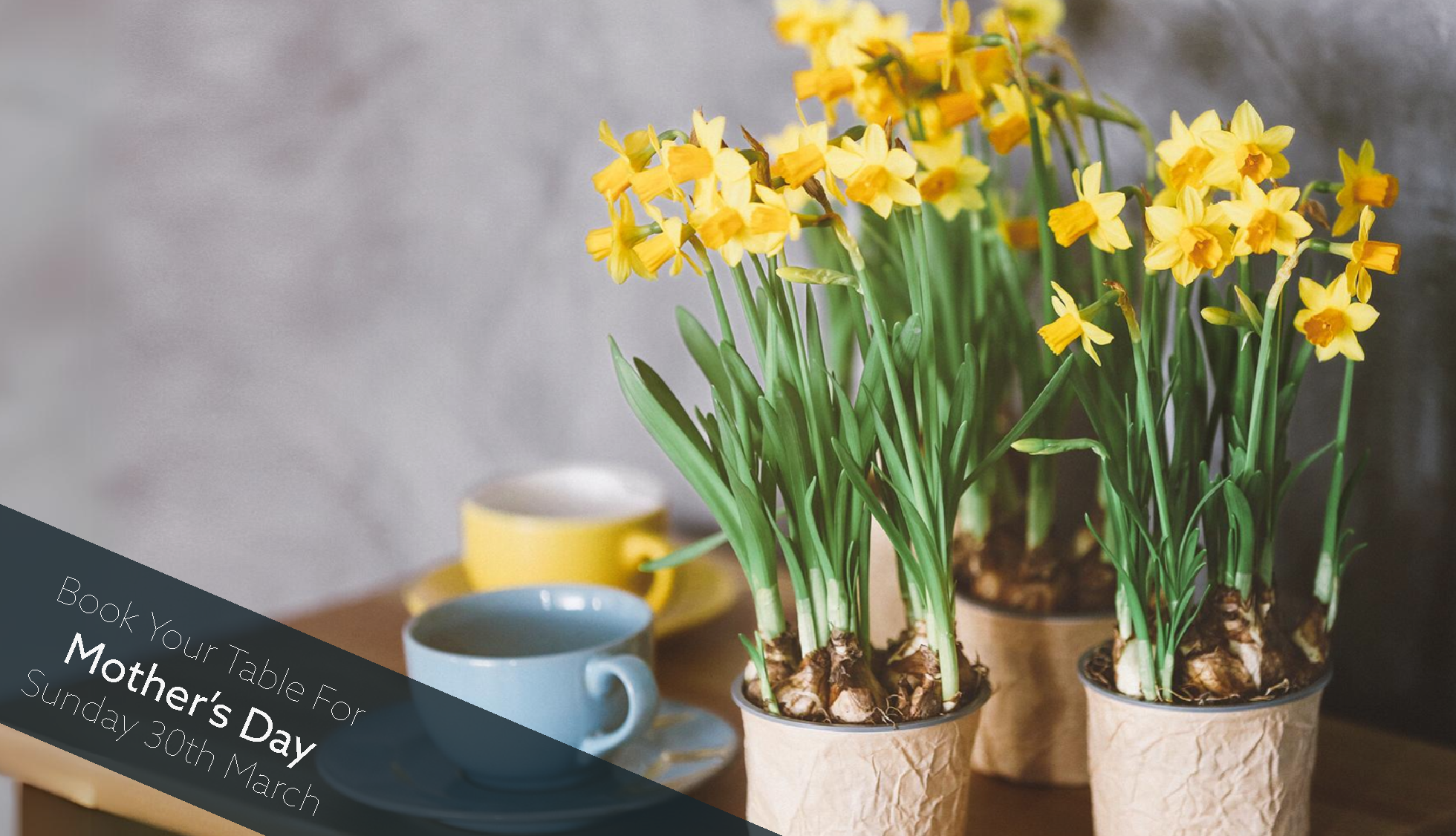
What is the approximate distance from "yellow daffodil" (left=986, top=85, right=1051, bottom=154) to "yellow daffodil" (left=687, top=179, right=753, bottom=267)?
6.2 inches

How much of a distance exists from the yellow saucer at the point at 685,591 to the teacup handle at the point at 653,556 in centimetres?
2

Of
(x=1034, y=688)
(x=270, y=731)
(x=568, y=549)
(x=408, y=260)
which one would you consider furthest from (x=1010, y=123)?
(x=408, y=260)

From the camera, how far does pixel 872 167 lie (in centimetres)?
46

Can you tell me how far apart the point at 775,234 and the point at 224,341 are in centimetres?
111

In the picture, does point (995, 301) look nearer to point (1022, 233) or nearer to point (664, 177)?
point (1022, 233)

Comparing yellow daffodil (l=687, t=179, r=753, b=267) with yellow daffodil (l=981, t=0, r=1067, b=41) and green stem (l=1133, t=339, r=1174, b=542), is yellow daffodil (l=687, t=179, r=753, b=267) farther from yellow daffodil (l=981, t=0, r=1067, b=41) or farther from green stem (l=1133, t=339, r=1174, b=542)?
yellow daffodil (l=981, t=0, r=1067, b=41)

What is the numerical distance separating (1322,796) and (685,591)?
1.29 ft

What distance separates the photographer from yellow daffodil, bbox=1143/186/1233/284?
0.44m

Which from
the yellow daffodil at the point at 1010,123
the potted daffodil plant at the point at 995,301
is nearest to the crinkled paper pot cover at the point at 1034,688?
the potted daffodil plant at the point at 995,301

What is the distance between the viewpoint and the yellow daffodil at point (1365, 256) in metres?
0.45

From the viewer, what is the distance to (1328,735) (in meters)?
0.64

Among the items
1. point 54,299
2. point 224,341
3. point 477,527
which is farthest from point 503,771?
point 54,299

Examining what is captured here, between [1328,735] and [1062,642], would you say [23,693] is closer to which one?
[1062,642]

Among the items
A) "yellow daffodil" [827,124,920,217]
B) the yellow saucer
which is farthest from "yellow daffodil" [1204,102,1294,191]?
the yellow saucer
